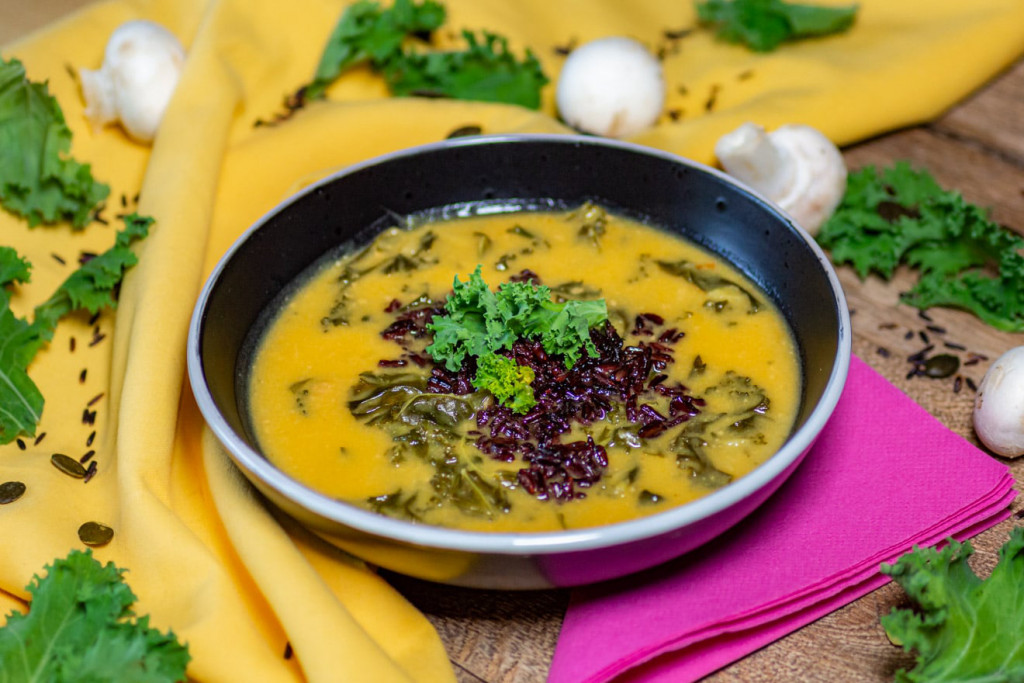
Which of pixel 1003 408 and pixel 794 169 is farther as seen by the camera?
pixel 794 169

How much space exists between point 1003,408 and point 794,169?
1.44 metres

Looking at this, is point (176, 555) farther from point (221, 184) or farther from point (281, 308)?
point (221, 184)

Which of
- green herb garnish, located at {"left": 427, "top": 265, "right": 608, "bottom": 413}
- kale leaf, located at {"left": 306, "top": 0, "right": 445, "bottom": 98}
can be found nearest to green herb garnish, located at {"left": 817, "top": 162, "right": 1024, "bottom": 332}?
green herb garnish, located at {"left": 427, "top": 265, "right": 608, "bottom": 413}

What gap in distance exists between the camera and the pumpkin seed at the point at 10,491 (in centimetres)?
330

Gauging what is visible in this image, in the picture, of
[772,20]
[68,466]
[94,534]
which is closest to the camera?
[94,534]

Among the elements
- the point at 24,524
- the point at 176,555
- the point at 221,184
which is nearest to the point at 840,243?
the point at 221,184

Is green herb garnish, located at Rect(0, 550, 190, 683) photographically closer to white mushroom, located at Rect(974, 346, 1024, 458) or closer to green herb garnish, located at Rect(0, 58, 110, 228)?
green herb garnish, located at Rect(0, 58, 110, 228)

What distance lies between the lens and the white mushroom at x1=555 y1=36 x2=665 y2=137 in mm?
4793

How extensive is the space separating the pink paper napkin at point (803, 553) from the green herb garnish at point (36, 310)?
2054mm

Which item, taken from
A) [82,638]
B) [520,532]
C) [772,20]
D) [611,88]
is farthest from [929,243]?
[82,638]

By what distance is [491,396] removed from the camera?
3.27 m

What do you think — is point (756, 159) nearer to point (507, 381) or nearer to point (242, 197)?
point (507, 381)

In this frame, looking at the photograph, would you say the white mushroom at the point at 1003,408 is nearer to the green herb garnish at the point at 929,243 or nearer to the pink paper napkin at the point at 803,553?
the pink paper napkin at the point at 803,553

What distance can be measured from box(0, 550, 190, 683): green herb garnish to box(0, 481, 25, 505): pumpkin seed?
572 mm
